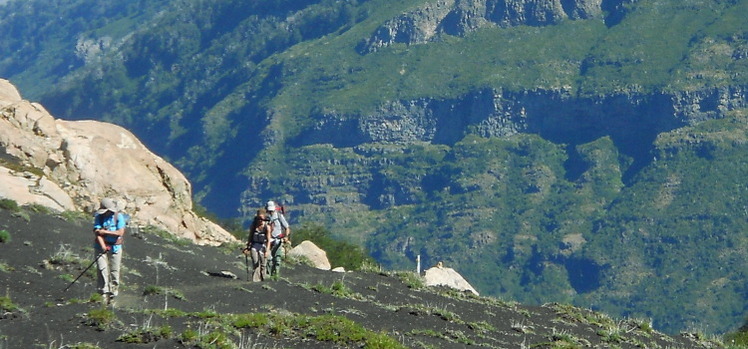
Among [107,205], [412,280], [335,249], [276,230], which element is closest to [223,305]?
[107,205]

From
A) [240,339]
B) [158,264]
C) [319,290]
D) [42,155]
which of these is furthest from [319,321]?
[42,155]

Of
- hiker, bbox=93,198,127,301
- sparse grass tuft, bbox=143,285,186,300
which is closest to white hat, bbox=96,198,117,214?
hiker, bbox=93,198,127,301

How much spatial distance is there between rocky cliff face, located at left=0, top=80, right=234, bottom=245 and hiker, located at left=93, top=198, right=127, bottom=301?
16.2 metres

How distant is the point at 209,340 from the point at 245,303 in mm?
7547

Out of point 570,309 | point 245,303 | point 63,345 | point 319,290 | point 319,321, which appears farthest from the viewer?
point 570,309

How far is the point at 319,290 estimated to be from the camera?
39.1 meters

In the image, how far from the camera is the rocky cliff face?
50438mm

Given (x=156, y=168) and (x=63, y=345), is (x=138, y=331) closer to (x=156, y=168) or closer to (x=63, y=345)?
(x=63, y=345)

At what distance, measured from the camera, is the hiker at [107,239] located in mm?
32125

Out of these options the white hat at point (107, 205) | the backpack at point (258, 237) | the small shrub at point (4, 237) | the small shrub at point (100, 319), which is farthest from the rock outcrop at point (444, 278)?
the small shrub at point (100, 319)

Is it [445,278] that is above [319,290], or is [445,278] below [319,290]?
above

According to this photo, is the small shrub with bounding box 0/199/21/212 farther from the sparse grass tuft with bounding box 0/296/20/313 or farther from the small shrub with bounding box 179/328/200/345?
the small shrub with bounding box 179/328/200/345

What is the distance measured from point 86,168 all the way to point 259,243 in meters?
14.0

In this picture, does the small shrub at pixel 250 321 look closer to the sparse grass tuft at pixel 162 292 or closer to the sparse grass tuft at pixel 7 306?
the sparse grass tuft at pixel 7 306
